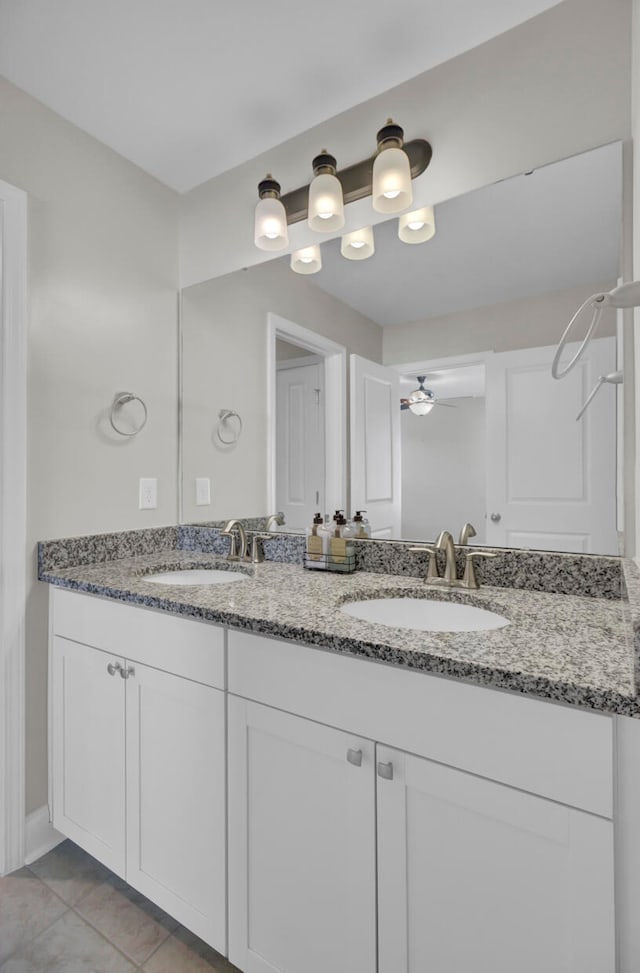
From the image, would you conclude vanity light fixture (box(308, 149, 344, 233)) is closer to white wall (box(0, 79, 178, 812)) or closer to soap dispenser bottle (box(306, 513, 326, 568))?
white wall (box(0, 79, 178, 812))

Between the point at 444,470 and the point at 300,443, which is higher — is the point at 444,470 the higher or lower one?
the lower one

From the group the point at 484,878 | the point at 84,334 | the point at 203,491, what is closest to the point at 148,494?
the point at 203,491

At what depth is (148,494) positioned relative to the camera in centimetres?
198

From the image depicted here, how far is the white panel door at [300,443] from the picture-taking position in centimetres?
177

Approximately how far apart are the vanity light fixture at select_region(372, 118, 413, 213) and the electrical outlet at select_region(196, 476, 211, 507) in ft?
3.96

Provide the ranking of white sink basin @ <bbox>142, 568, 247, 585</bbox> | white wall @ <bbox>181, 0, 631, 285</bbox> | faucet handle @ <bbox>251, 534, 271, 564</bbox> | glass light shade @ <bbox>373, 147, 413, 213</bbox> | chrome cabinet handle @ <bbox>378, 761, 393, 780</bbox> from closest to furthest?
chrome cabinet handle @ <bbox>378, 761, 393, 780</bbox> < white wall @ <bbox>181, 0, 631, 285</bbox> < glass light shade @ <bbox>373, 147, 413, 213</bbox> < white sink basin @ <bbox>142, 568, 247, 585</bbox> < faucet handle @ <bbox>251, 534, 271, 564</bbox>

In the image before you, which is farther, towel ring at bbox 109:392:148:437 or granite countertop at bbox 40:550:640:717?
towel ring at bbox 109:392:148:437

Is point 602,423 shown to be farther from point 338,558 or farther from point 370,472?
point 338,558

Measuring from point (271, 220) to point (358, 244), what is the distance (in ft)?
1.08

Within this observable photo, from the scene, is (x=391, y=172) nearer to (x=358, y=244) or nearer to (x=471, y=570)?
(x=358, y=244)

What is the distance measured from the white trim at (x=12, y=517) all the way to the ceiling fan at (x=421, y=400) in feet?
3.95

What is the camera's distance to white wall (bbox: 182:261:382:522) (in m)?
1.81

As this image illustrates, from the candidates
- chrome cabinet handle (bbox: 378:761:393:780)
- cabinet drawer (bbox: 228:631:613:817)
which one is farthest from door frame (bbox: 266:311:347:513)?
chrome cabinet handle (bbox: 378:761:393:780)

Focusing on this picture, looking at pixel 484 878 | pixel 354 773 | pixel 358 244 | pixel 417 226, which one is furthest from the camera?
pixel 358 244
